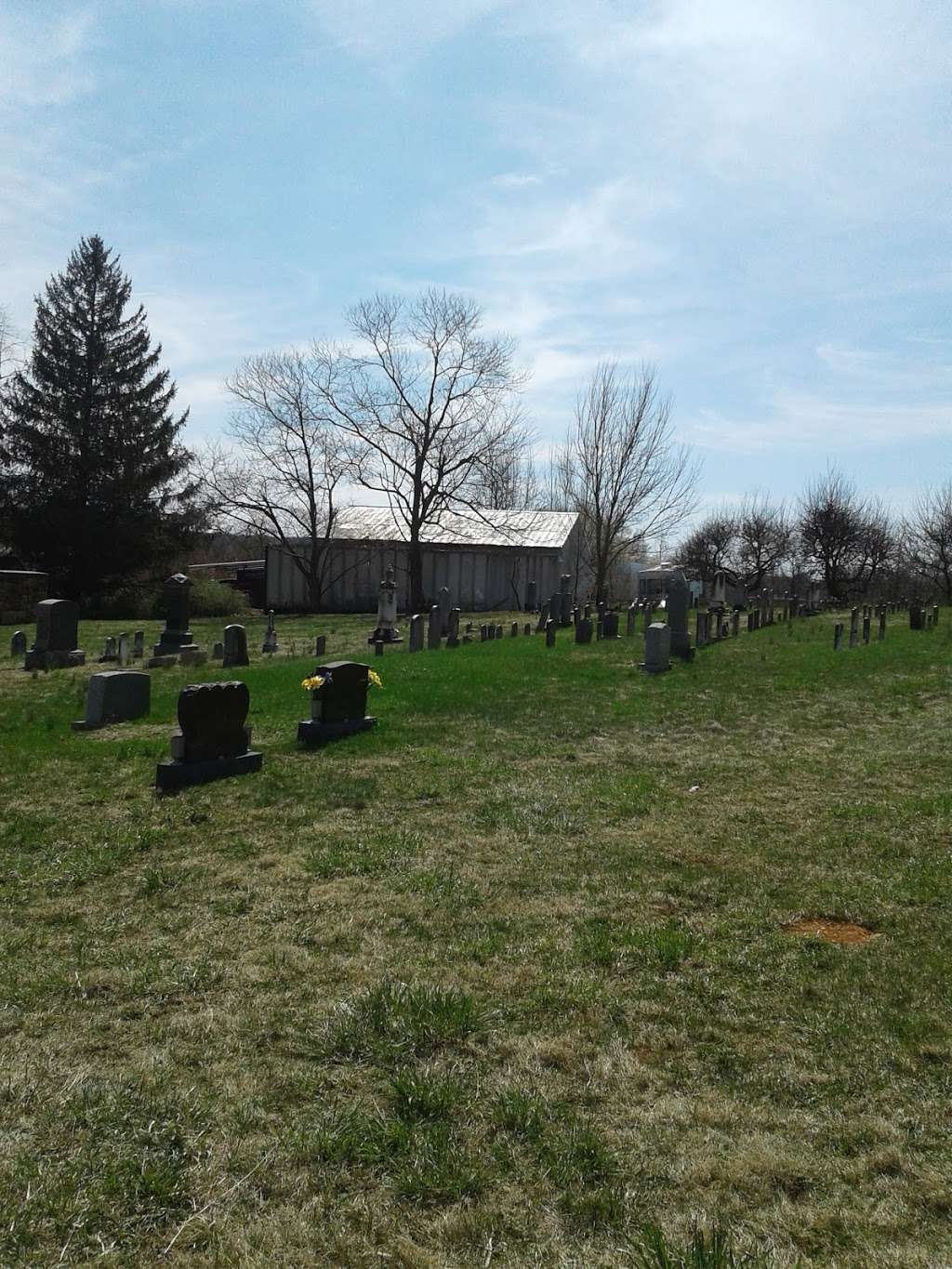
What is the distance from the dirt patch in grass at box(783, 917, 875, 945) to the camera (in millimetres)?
4559

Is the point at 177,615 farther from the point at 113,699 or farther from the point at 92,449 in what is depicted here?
the point at 92,449

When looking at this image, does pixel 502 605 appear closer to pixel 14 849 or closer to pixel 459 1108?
pixel 14 849

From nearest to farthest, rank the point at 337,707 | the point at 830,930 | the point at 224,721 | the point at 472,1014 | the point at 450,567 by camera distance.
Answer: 1. the point at 472,1014
2. the point at 830,930
3. the point at 224,721
4. the point at 337,707
5. the point at 450,567

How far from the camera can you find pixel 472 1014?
3.68 meters

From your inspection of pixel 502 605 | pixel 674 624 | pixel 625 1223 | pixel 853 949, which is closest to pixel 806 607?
pixel 502 605

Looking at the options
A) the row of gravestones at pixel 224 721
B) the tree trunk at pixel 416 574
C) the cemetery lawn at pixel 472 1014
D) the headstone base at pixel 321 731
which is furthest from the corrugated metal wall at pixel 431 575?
the cemetery lawn at pixel 472 1014

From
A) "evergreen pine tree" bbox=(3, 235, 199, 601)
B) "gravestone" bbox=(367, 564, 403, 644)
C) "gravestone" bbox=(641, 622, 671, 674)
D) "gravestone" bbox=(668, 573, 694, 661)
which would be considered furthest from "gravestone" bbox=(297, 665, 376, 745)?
"evergreen pine tree" bbox=(3, 235, 199, 601)

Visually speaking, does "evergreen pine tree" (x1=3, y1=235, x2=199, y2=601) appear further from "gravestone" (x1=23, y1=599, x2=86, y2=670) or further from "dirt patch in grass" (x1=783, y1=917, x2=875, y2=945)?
"dirt patch in grass" (x1=783, y1=917, x2=875, y2=945)

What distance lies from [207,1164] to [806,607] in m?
34.3

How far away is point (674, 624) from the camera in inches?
688

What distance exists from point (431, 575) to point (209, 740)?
33.4 metres

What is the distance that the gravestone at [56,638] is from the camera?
55.1ft

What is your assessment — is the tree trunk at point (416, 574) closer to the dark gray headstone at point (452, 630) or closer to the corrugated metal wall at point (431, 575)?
the corrugated metal wall at point (431, 575)

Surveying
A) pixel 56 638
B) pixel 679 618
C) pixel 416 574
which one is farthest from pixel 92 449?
pixel 679 618
